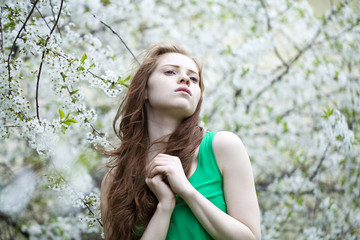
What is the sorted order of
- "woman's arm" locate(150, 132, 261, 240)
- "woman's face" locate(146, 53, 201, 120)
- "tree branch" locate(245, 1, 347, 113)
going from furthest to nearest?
"tree branch" locate(245, 1, 347, 113), "woman's face" locate(146, 53, 201, 120), "woman's arm" locate(150, 132, 261, 240)

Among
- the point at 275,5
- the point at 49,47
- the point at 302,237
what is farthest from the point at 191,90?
the point at 275,5

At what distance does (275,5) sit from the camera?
3.80 meters

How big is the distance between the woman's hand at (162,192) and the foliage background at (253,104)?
818mm

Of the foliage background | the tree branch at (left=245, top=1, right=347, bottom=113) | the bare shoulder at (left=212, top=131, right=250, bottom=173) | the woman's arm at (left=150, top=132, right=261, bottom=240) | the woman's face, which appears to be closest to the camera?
the woman's arm at (left=150, top=132, right=261, bottom=240)

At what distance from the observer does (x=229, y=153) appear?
1388mm

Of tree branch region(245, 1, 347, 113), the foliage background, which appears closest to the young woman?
the foliage background

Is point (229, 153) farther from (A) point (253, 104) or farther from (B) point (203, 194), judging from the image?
(A) point (253, 104)

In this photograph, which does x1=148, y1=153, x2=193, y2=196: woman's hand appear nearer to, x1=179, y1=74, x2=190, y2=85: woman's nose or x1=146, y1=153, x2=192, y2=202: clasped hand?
x1=146, y1=153, x2=192, y2=202: clasped hand

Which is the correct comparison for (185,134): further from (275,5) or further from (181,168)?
(275,5)

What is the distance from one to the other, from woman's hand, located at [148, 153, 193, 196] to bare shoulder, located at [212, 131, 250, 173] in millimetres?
176

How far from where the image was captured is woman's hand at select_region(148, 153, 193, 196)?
50.9 inches

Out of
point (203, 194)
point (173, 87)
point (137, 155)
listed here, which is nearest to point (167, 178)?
point (203, 194)

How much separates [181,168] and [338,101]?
257cm

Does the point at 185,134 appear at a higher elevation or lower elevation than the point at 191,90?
lower
